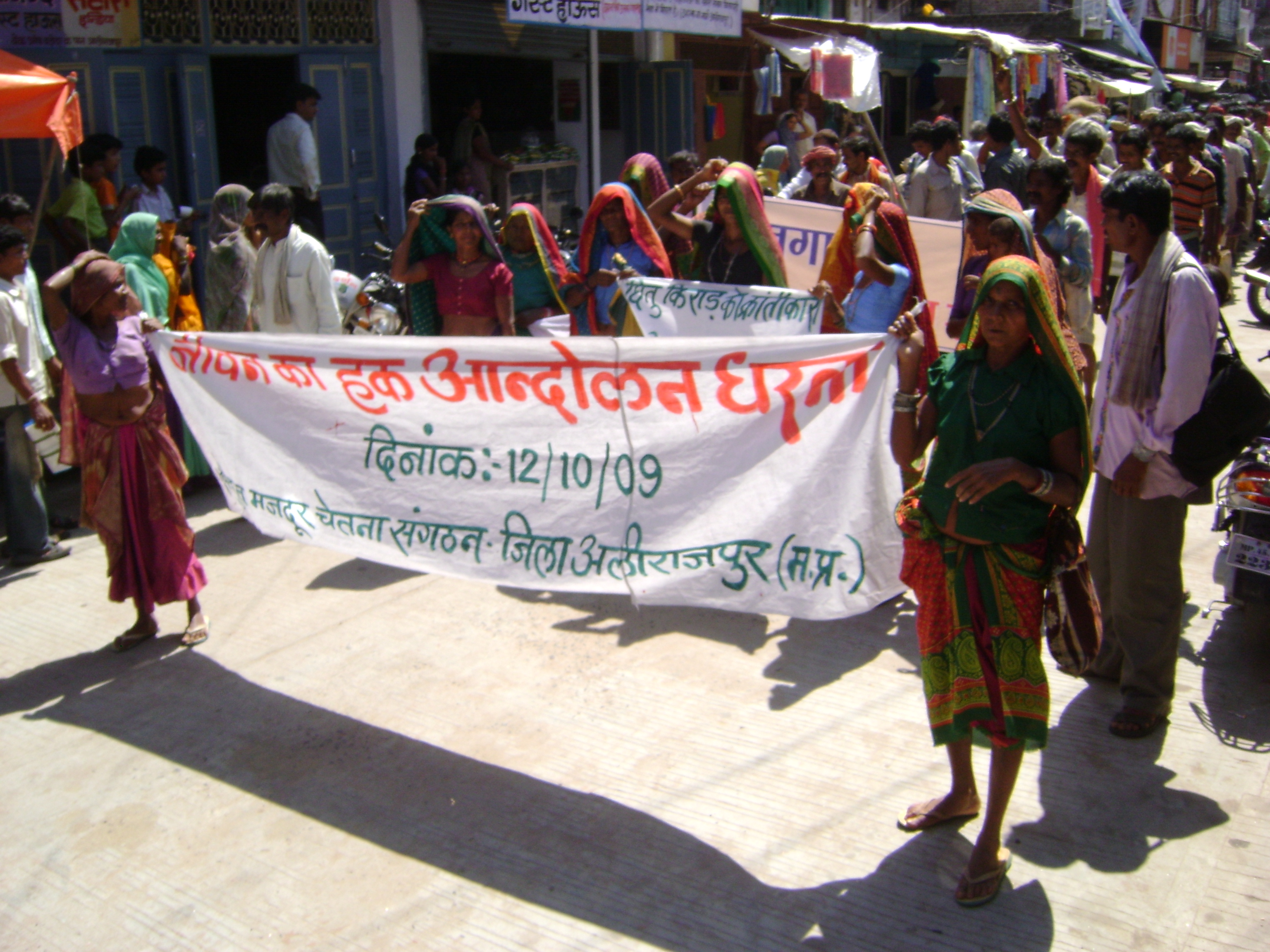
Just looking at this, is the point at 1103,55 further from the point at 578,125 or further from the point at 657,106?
the point at 578,125

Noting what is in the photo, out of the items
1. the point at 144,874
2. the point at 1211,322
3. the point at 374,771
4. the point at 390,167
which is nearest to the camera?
the point at 144,874

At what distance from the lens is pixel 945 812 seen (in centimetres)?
339

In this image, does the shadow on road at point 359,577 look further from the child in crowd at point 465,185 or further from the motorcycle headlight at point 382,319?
the child in crowd at point 465,185

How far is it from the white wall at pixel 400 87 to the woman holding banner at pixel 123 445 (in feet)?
22.1

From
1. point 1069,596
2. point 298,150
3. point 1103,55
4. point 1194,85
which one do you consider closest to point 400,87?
point 298,150

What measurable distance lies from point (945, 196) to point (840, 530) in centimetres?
631

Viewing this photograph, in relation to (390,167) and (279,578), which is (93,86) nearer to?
(390,167)

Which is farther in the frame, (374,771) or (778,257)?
(778,257)

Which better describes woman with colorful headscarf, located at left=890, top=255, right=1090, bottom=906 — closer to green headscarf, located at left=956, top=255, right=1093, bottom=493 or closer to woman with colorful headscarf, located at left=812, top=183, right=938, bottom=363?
green headscarf, located at left=956, top=255, right=1093, bottom=493

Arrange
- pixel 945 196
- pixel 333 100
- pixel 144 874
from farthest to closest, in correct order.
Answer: pixel 333 100 → pixel 945 196 → pixel 144 874

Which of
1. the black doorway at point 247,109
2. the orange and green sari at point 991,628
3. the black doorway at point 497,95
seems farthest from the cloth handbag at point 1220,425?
the black doorway at point 497,95

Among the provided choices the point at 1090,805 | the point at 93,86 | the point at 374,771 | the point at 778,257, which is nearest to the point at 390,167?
the point at 93,86

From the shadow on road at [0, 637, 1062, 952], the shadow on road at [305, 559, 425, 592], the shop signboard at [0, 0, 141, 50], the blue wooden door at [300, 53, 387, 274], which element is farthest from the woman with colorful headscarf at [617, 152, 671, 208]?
the shop signboard at [0, 0, 141, 50]

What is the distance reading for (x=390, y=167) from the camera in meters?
A: 11.1
